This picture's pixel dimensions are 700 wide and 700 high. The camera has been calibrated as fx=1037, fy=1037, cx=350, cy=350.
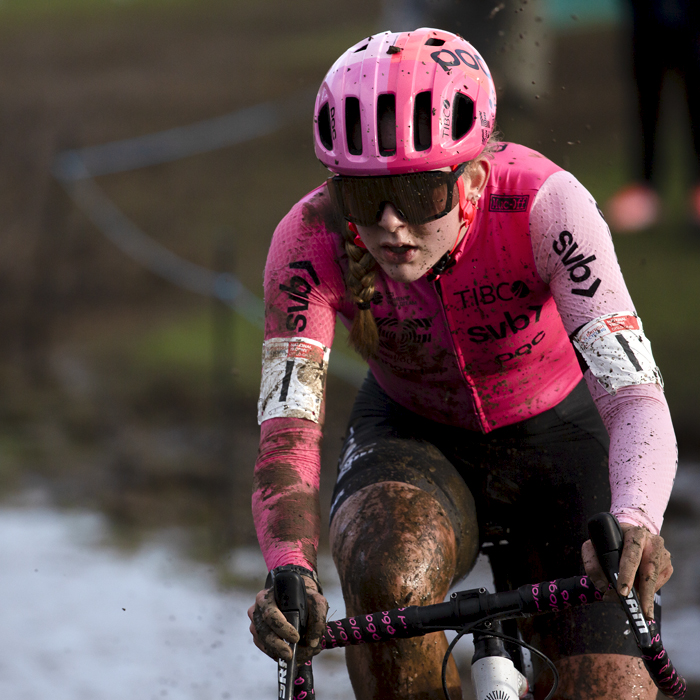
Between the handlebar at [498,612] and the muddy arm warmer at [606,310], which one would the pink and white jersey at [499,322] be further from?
the handlebar at [498,612]

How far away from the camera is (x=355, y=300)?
9.63 ft

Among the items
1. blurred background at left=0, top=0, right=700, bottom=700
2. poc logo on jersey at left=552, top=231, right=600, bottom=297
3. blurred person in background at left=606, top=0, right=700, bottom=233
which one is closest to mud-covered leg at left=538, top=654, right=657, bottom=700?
poc logo on jersey at left=552, top=231, right=600, bottom=297

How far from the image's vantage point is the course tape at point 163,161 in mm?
9219

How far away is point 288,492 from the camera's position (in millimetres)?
2723

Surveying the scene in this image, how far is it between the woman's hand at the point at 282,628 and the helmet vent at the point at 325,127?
1.20 m

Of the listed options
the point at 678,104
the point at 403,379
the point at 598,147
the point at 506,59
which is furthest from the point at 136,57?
the point at 403,379

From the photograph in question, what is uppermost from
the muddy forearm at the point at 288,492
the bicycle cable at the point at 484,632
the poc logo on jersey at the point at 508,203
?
the poc logo on jersey at the point at 508,203

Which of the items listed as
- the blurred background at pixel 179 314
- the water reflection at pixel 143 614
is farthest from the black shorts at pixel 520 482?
the water reflection at pixel 143 614

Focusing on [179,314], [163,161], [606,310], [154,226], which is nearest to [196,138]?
[163,161]

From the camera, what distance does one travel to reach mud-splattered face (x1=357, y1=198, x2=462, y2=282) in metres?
2.68

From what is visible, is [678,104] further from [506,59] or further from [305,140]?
[305,140]

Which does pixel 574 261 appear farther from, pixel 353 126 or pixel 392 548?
pixel 392 548

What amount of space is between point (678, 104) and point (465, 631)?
Answer: 9.84 meters

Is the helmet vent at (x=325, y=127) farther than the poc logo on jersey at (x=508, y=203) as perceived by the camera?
No
